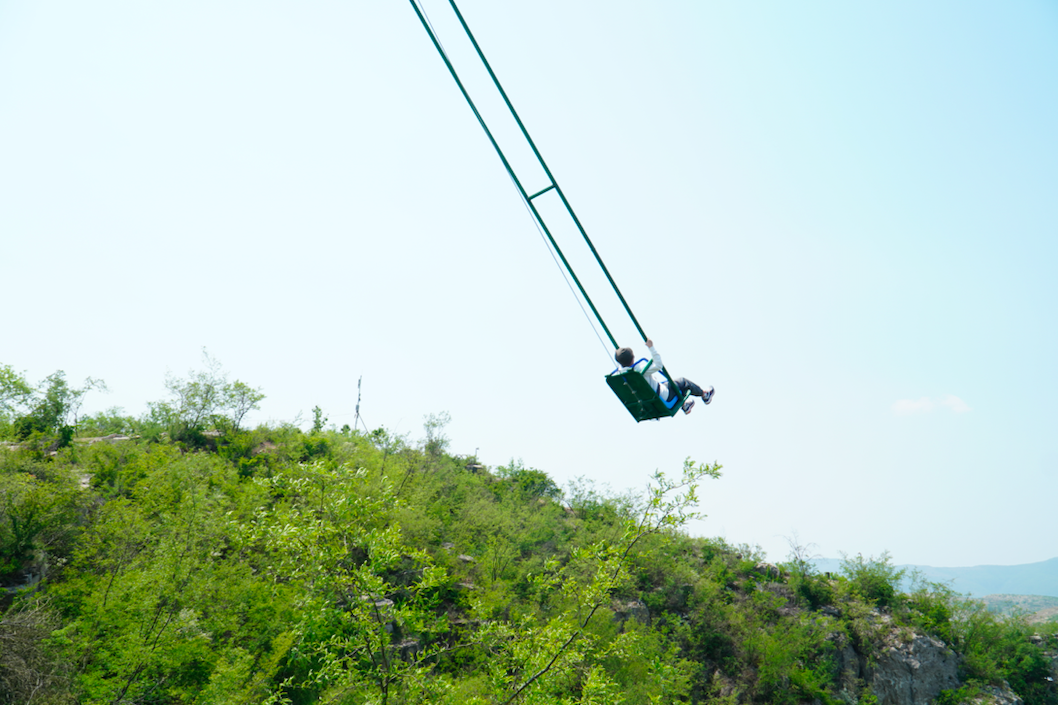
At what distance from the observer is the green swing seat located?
6940 mm

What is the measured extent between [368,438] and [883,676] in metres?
28.4

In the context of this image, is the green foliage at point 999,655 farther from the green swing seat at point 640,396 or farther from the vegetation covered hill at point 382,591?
the green swing seat at point 640,396

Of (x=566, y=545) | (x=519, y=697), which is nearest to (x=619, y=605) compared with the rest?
(x=566, y=545)

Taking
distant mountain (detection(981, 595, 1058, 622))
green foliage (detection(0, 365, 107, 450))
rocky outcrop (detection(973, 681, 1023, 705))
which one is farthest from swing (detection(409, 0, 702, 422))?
distant mountain (detection(981, 595, 1058, 622))

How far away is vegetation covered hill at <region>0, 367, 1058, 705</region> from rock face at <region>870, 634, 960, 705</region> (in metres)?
0.14

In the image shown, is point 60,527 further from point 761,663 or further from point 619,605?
point 761,663

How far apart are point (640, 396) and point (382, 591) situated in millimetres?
4244

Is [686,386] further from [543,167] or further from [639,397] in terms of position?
[543,167]

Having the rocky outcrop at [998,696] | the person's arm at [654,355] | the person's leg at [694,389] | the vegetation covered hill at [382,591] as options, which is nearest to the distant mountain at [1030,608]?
the vegetation covered hill at [382,591]

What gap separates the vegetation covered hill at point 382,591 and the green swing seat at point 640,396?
3.53ft

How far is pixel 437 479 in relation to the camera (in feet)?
79.4

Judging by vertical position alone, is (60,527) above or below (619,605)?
above

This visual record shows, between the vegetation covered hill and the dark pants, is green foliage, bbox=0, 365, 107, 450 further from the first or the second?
the dark pants

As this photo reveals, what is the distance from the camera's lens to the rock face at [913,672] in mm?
24375
